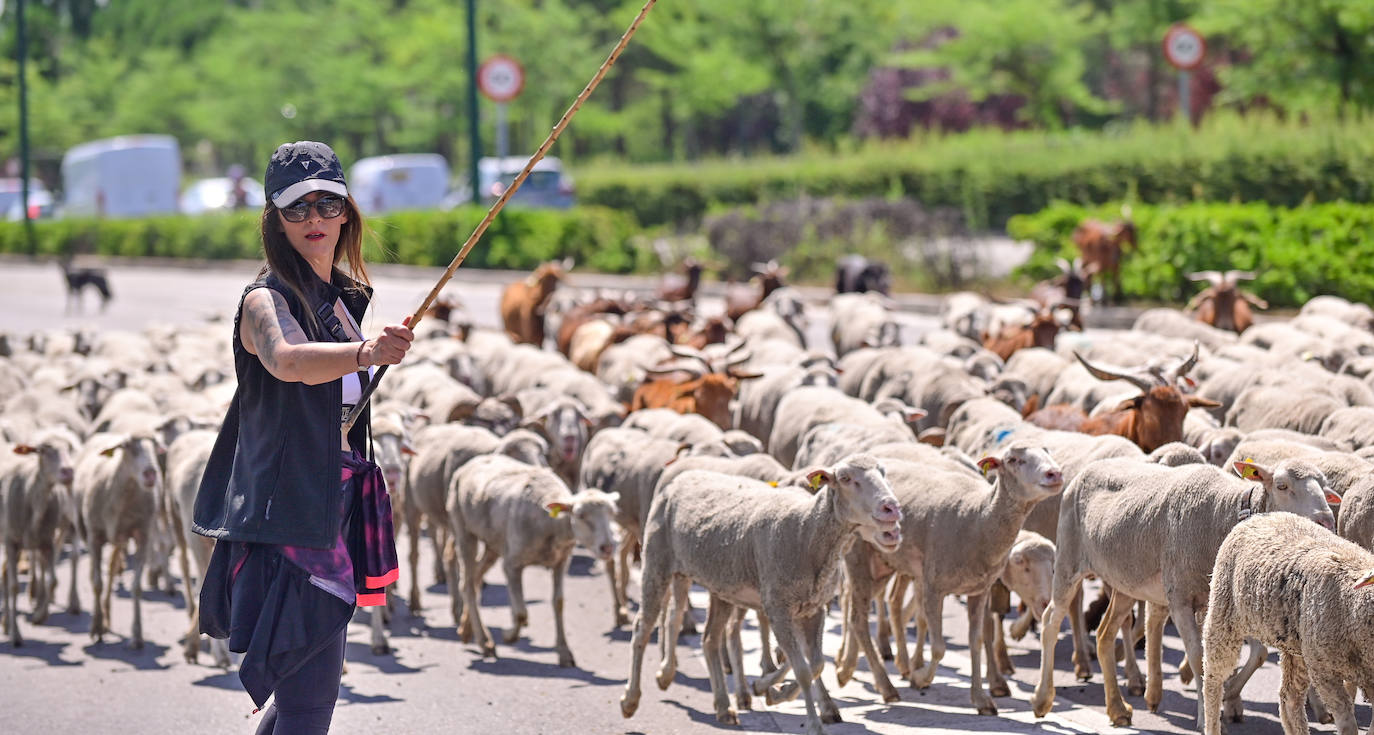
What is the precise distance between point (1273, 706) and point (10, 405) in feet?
31.4

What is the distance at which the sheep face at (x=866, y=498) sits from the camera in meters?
6.93

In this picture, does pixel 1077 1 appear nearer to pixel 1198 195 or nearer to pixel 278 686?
pixel 1198 195

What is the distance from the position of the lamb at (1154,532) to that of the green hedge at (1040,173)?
15.3 m

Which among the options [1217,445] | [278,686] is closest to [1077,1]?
[1217,445]

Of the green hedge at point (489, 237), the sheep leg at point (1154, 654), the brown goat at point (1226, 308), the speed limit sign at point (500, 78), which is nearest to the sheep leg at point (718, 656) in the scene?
the sheep leg at point (1154, 654)

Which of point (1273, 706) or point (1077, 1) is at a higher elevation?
point (1077, 1)

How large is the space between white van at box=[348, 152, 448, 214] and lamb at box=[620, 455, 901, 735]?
129 ft

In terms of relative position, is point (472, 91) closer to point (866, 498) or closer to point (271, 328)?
point (866, 498)

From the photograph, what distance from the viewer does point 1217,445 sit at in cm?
869

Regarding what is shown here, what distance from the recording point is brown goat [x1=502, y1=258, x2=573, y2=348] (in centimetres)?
1983

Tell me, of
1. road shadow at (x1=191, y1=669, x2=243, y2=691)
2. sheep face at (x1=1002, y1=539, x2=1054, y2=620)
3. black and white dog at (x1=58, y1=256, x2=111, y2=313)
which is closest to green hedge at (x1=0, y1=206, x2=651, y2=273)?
black and white dog at (x1=58, y1=256, x2=111, y2=313)

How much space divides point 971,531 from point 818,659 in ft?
3.23

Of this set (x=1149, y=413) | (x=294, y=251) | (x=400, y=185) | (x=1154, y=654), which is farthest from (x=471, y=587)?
(x=400, y=185)

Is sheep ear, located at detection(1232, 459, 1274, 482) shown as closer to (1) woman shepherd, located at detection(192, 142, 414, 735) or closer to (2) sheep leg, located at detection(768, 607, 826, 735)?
(2) sheep leg, located at detection(768, 607, 826, 735)
